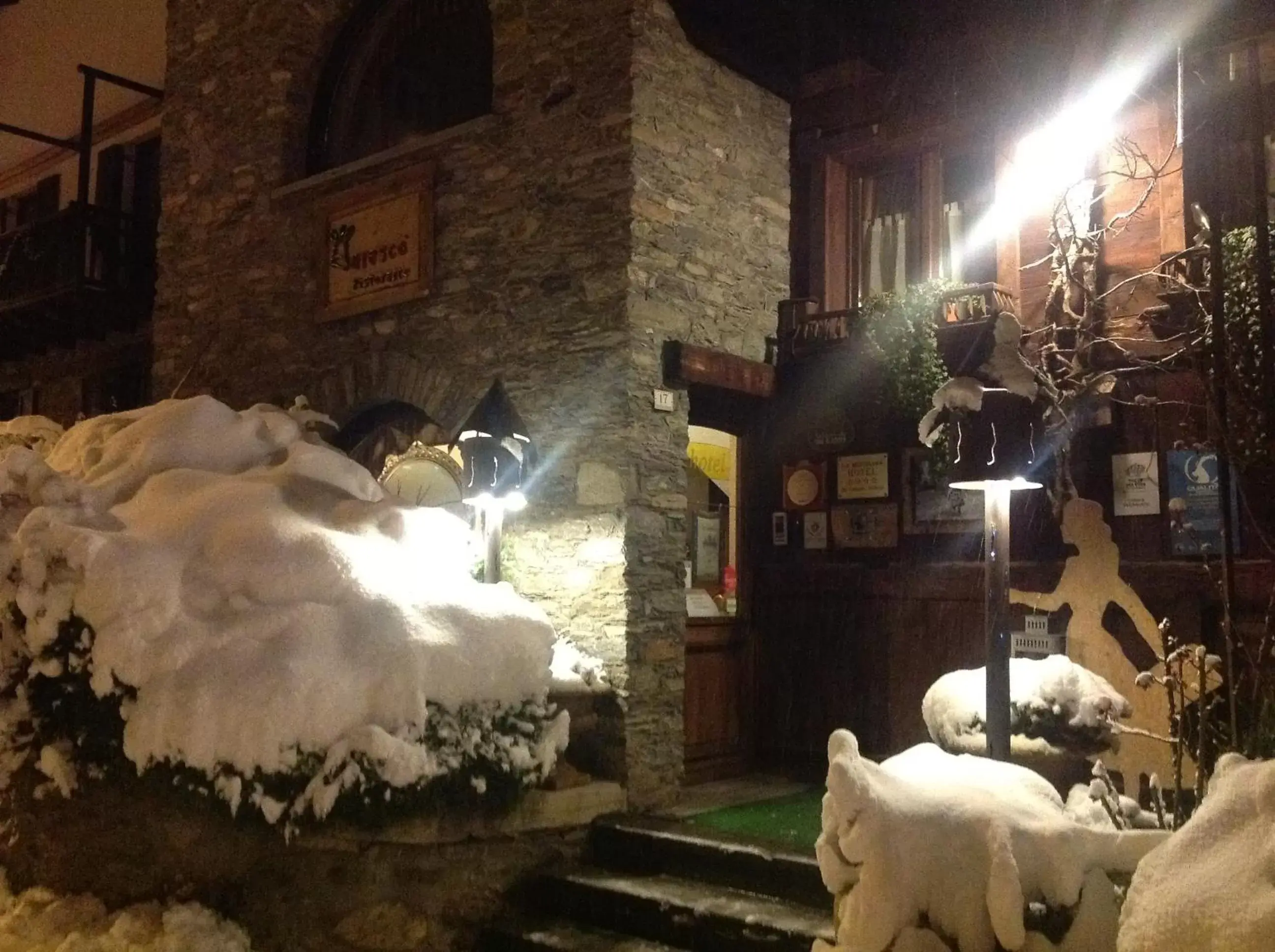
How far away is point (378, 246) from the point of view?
26.4 ft

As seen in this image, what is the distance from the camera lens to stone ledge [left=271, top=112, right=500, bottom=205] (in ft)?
24.6

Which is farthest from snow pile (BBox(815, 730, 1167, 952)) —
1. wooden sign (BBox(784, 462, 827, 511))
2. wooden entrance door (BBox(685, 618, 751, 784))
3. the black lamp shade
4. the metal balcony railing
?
the metal balcony railing

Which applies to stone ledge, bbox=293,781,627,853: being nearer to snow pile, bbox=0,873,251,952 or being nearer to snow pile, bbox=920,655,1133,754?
snow pile, bbox=0,873,251,952

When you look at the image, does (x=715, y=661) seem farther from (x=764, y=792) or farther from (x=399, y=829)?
(x=399, y=829)

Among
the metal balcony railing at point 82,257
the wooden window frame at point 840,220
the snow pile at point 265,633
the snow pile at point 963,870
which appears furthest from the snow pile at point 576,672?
the metal balcony railing at point 82,257

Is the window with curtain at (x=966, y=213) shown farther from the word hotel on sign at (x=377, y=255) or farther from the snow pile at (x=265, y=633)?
A: the word hotel on sign at (x=377, y=255)

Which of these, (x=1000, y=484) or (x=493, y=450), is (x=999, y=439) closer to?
(x=1000, y=484)

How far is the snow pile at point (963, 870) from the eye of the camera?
3525 mm

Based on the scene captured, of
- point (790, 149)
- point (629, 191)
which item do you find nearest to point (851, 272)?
point (790, 149)

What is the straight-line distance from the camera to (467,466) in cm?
642

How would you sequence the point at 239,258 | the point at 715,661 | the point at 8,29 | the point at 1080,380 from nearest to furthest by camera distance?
the point at 1080,380 → the point at 715,661 → the point at 239,258 → the point at 8,29

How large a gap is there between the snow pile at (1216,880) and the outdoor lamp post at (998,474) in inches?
70.4

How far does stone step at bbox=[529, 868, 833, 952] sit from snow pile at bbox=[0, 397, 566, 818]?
0.65 meters

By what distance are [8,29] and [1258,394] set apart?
14915 millimetres
